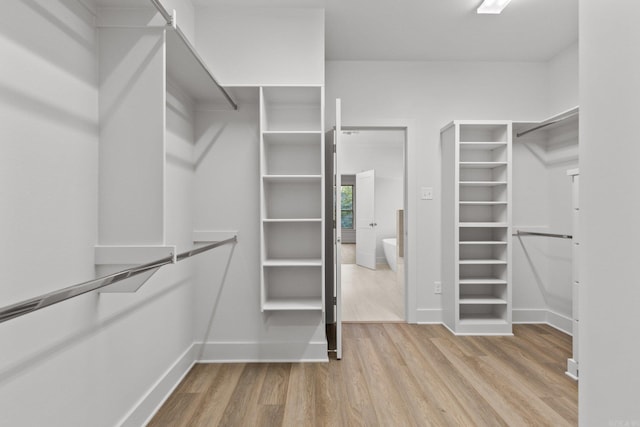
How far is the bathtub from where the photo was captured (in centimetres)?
674

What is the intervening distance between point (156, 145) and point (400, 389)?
2018 mm

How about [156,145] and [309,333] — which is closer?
[156,145]

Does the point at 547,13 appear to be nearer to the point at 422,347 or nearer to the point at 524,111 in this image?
the point at 524,111

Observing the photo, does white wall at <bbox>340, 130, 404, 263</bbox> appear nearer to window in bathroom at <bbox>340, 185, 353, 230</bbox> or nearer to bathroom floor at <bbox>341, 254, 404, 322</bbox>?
bathroom floor at <bbox>341, 254, 404, 322</bbox>

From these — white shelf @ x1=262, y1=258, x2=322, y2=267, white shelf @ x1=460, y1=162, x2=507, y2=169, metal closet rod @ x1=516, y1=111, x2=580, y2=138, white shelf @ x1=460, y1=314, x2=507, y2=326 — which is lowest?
white shelf @ x1=460, y1=314, x2=507, y2=326

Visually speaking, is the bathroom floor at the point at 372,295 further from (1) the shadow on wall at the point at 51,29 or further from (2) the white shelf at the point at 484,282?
(1) the shadow on wall at the point at 51,29

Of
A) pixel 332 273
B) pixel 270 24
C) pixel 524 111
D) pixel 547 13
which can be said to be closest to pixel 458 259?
pixel 332 273

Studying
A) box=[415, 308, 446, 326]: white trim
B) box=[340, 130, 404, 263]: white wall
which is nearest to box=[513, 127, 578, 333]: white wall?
box=[415, 308, 446, 326]: white trim

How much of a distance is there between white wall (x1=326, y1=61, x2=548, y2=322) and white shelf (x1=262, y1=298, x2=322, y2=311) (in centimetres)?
135

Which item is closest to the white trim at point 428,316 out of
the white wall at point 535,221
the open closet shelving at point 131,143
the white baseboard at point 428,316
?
the white baseboard at point 428,316

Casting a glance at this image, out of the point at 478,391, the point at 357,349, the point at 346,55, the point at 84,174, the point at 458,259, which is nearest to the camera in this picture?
the point at 84,174

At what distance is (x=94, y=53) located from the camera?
141 centimetres

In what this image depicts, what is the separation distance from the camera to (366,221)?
7.02m

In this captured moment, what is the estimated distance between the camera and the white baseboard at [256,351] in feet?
8.62
